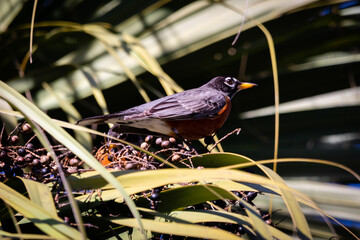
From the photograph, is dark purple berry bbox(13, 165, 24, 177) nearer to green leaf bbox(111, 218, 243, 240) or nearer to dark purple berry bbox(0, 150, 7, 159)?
dark purple berry bbox(0, 150, 7, 159)

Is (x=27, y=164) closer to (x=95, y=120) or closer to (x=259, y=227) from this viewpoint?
(x=95, y=120)

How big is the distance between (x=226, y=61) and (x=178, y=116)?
12.3 inches

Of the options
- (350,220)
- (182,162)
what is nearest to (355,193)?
(350,220)

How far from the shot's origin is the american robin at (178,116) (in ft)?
5.45

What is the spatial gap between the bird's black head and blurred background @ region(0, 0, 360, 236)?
4 cm

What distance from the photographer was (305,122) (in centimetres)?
180

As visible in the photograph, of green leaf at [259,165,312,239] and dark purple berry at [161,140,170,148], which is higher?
dark purple berry at [161,140,170,148]

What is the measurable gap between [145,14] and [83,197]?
1.03 m

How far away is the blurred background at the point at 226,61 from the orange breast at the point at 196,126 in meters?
0.14

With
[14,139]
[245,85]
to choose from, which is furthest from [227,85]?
[14,139]

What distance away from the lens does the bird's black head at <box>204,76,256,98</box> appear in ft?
6.38

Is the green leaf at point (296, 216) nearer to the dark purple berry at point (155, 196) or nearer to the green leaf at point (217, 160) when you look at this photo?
the green leaf at point (217, 160)

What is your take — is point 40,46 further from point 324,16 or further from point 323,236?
point 323,236

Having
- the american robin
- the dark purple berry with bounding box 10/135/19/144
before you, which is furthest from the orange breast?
the dark purple berry with bounding box 10/135/19/144
